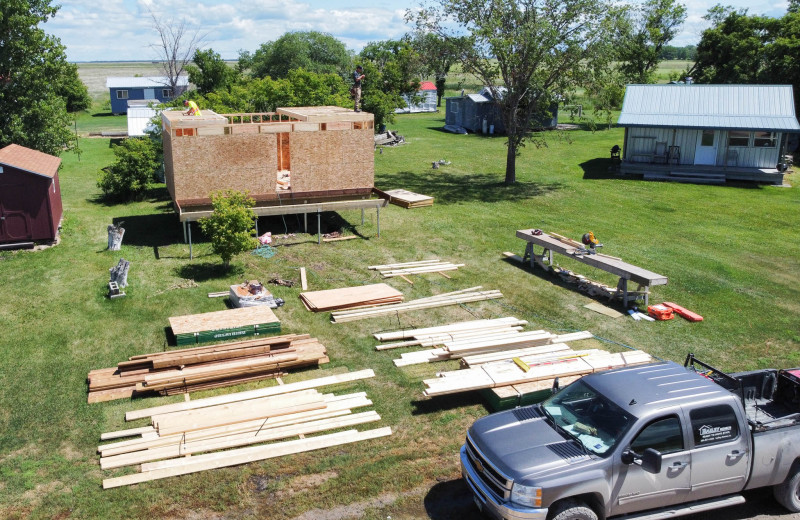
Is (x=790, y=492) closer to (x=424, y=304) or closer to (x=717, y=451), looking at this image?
(x=717, y=451)

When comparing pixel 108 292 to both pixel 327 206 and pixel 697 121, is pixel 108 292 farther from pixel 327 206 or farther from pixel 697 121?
pixel 697 121

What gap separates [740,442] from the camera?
29.7 feet

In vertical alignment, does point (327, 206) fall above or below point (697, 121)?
below

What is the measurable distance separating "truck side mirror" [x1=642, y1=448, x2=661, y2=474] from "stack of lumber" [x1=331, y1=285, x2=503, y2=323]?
8.88m

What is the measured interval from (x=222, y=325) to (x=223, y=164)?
7916mm

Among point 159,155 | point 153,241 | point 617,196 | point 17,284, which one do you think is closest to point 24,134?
point 159,155

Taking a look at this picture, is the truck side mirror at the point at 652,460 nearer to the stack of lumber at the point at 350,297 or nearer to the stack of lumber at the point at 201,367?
the stack of lumber at the point at 201,367

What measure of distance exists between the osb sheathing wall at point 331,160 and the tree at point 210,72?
35042mm

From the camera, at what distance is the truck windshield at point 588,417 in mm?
8617

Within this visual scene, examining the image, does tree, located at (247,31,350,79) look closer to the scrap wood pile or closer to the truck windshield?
the scrap wood pile

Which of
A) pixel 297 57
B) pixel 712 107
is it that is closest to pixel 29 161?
pixel 712 107

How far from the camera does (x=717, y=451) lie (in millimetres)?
8938

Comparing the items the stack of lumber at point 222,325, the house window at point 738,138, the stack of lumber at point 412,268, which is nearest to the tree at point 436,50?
the stack of lumber at point 412,268

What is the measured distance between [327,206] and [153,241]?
5.85 meters
